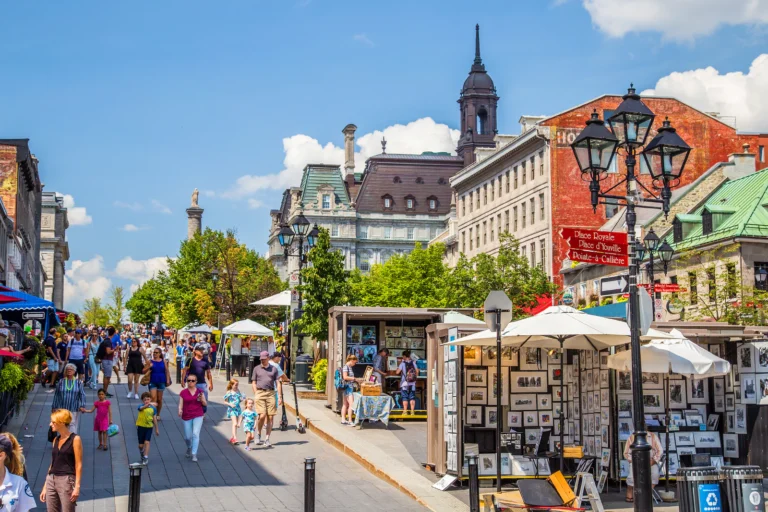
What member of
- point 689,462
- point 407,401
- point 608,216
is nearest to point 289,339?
point 407,401

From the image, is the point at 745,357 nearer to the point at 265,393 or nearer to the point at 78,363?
the point at 265,393

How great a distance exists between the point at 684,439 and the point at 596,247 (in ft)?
15.9

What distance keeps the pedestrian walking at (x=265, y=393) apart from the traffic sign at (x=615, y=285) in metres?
7.66

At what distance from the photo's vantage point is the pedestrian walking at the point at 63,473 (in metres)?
10.9

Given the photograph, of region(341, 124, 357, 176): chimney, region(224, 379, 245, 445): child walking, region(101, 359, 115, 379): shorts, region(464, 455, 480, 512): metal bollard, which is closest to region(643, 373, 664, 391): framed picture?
region(464, 455, 480, 512): metal bollard

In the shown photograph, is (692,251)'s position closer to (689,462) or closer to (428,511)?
(689,462)

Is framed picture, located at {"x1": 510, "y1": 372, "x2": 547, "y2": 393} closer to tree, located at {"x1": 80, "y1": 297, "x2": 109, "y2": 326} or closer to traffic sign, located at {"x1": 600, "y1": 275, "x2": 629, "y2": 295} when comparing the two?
traffic sign, located at {"x1": 600, "y1": 275, "x2": 629, "y2": 295}

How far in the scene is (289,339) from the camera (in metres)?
38.9

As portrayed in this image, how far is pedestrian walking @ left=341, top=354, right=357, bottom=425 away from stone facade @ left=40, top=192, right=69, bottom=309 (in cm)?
10176

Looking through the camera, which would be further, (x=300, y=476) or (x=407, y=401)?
(x=407, y=401)

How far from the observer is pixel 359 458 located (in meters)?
19.5

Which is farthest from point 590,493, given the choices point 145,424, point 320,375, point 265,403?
point 320,375

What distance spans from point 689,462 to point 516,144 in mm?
54938

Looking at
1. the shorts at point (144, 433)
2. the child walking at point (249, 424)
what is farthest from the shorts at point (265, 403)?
the shorts at point (144, 433)
